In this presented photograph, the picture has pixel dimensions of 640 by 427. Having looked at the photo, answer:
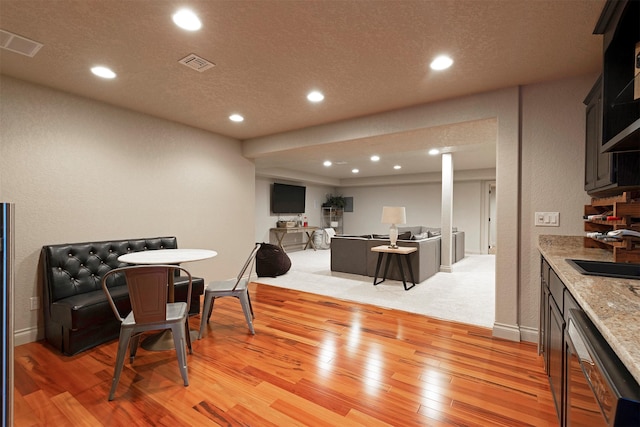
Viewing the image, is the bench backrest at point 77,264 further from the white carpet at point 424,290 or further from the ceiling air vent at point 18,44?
the white carpet at point 424,290

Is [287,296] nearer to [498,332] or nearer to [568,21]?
[498,332]

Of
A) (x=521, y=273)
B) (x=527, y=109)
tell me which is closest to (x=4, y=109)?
(x=527, y=109)

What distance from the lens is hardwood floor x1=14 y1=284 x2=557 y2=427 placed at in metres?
1.67

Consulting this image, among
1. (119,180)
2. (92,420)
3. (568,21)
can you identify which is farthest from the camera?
(119,180)

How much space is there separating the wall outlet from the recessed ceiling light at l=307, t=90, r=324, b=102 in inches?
90.9

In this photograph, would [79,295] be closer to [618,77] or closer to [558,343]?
[558,343]

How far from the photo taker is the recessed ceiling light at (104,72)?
2461 mm

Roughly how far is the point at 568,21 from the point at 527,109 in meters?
1.00

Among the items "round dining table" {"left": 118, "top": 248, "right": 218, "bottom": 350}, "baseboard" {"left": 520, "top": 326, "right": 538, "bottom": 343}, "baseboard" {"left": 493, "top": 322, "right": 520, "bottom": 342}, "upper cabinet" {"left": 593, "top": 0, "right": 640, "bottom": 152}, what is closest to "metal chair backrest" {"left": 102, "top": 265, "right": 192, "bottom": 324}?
"round dining table" {"left": 118, "top": 248, "right": 218, "bottom": 350}

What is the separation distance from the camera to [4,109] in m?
2.55

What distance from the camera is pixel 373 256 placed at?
521 centimetres

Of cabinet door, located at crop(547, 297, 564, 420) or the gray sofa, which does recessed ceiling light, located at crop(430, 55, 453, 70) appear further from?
the gray sofa

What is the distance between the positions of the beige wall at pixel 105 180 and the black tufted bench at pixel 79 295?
24 cm

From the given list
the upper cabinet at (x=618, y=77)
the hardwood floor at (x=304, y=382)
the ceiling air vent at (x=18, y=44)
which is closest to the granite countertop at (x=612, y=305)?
the upper cabinet at (x=618, y=77)
